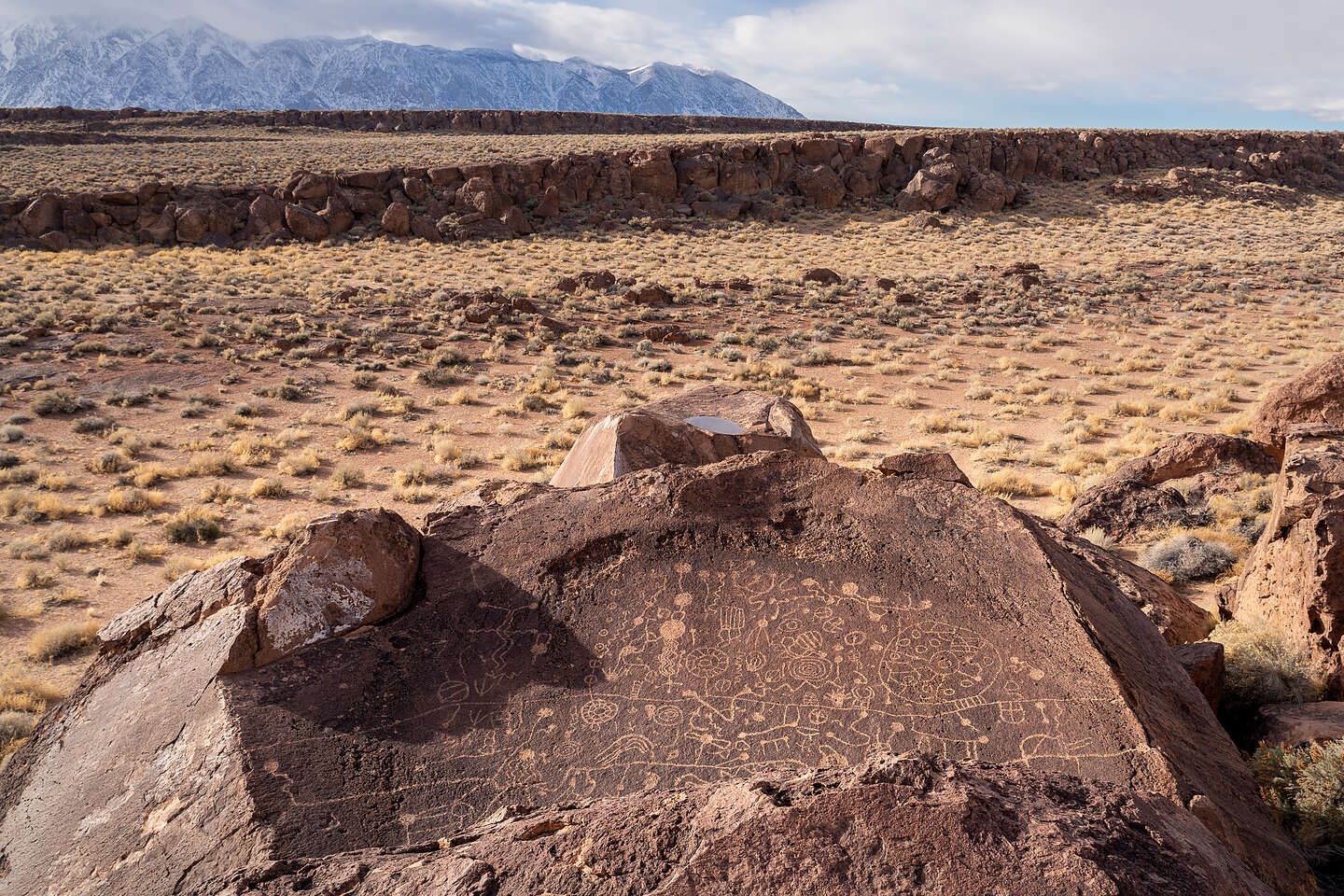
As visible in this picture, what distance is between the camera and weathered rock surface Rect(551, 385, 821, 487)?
21.1 feet

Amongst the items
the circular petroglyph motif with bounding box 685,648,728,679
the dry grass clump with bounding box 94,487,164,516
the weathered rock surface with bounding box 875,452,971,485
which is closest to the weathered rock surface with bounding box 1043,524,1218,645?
the weathered rock surface with bounding box 875,452,971,485

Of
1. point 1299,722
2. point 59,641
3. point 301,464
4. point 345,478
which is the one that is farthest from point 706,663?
point 301,464

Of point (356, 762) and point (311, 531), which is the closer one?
point (356, 762)

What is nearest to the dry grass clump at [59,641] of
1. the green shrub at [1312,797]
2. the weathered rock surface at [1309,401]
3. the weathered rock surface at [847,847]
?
the weathered rock surface at [847,847]

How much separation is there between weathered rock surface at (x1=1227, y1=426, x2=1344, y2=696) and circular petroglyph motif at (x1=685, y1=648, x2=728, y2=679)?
405 cm

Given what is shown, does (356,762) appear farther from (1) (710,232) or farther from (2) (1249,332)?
(1) (710,232)

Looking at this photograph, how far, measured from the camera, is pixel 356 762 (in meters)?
3.21

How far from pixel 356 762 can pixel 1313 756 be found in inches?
184

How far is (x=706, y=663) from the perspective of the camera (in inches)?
143

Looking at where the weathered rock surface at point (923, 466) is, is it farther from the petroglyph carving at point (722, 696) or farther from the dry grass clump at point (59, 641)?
the dry grass clump at point (59, 641)

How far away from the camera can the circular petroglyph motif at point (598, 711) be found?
339 centimetres

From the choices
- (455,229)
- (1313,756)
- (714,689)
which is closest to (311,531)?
(714,689)

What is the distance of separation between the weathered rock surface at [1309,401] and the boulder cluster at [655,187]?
1214 inches

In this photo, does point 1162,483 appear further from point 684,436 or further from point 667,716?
point 667,716
